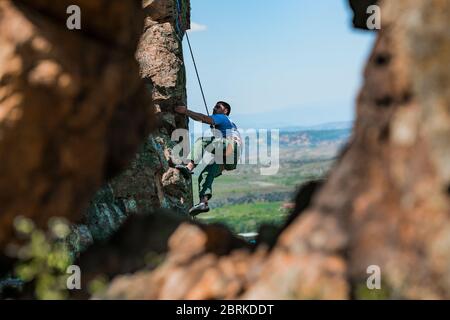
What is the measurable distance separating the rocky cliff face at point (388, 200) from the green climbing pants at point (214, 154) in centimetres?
915

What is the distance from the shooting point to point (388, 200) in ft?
22.7

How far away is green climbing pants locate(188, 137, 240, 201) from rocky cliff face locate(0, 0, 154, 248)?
6.87 meters

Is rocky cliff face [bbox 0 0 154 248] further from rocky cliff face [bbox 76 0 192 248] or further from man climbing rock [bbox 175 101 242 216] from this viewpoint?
rocky cliff face [bbox 76 0 192 248]

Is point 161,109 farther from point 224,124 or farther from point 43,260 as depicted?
point 43,260

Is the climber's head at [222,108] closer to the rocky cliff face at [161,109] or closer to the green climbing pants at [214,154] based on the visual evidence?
the green climbing pants at [214,154]

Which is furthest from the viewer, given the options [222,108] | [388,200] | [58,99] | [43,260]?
Answer: [222,108]

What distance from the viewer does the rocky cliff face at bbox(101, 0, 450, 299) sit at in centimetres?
661

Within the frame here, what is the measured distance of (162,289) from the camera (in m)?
7.73

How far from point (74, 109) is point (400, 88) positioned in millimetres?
4270

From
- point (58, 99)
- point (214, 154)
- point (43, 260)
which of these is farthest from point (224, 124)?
point (43, 260)

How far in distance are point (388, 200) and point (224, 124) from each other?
9929 millimetres

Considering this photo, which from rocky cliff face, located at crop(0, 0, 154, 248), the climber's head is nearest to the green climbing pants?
the climber's head
